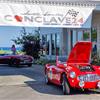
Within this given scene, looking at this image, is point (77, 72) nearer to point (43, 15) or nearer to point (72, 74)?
point (72, 74)

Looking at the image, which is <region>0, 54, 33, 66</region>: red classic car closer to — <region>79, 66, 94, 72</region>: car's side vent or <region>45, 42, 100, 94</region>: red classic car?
<region>45, 42, 100, 94</region>: red classic car

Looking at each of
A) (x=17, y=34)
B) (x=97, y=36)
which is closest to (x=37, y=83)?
(x=97, y=36)

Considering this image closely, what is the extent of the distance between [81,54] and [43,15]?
12.1 feet

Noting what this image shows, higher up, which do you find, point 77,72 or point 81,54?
point 81,54

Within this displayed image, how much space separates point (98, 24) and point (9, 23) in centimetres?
715

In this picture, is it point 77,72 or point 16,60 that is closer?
point 77,72

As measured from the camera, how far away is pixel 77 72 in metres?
13.2

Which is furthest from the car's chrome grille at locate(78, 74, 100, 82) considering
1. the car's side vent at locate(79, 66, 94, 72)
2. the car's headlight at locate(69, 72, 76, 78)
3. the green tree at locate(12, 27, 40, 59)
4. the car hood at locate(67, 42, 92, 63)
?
the green tree at locate(12, 27, 40, 59)

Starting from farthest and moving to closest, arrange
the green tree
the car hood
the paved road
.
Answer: the green tree → the car hood → the paved road

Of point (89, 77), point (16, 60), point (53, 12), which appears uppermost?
point (53, 12)

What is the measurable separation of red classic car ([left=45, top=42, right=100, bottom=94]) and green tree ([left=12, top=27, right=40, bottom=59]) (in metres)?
21.6

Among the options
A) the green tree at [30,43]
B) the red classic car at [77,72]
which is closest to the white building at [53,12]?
the red classic car at [77,72]

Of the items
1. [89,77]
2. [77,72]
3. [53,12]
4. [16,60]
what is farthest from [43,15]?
[16,60]

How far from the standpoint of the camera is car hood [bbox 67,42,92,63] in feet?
48.1
